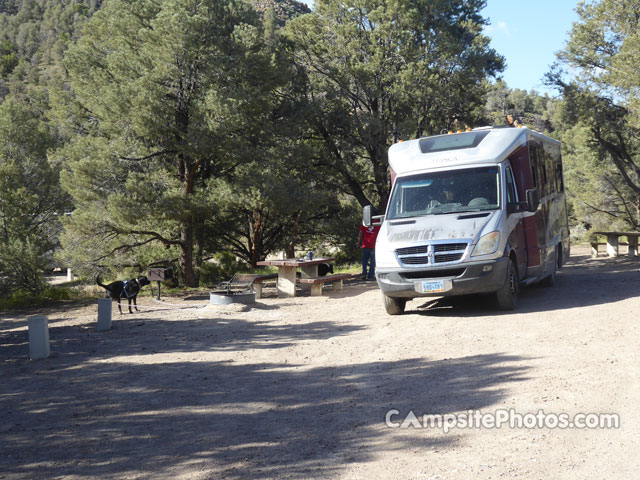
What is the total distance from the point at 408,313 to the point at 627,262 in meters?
11.9

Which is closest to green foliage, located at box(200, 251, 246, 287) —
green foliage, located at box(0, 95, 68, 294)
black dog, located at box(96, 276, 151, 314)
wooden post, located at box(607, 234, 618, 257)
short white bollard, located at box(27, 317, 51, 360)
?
green foliage, located at box(0, 95, 68, 294)

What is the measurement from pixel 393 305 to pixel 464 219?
1.91 metres

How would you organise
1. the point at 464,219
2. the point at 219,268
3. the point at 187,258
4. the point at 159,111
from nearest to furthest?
the point at 464,219
the point at 159,111
the point at 187,258
the point at 219,268

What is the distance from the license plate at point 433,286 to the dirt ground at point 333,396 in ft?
1.62

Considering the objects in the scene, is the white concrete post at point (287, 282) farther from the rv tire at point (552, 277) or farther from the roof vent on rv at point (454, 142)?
the rv tire at point (552, 277)

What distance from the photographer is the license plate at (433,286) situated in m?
9.36

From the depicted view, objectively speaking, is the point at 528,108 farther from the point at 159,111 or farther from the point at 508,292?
the point at 508,292

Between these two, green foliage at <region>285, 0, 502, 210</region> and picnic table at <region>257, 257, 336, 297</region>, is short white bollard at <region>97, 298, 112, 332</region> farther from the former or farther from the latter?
green foliage at <region>285, 0, 502, 210</region>

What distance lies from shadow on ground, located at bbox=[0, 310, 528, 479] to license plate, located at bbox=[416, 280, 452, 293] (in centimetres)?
241

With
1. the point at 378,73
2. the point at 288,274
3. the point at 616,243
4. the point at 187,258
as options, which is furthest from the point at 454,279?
the point at 616,243

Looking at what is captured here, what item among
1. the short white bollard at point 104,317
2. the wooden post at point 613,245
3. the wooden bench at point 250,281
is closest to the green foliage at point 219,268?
the wooden bench at point 250,281

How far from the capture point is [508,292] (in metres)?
9.73

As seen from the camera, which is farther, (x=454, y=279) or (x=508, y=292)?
(x=508, y=292)

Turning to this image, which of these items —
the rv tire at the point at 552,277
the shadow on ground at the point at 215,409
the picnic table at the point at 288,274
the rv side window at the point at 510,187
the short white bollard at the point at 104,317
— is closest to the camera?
the shadow on ground at the point at 215,409
